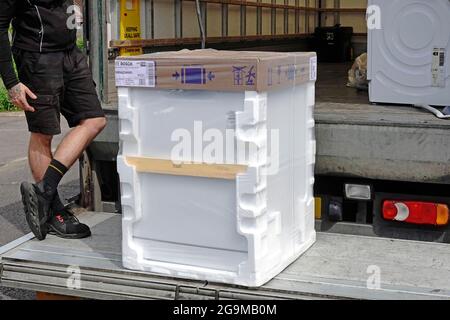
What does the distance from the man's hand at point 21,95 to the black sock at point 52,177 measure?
328 millimetres

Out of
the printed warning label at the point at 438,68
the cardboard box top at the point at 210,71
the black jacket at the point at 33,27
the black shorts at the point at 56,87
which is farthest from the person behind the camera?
the printed warning label at the point at 438,68

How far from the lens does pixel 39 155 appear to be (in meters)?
4.07

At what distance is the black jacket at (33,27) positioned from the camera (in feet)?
12.2

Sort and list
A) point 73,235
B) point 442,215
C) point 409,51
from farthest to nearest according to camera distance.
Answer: point 409,51
point 73,235
point 442,215

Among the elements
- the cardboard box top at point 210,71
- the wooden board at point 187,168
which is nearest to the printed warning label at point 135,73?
the cardboard box top at point 210,71

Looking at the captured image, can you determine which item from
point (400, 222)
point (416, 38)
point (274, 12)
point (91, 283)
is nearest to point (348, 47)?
point (274, 12)

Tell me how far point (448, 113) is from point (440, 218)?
54 centimetres

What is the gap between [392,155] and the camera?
3.51 m

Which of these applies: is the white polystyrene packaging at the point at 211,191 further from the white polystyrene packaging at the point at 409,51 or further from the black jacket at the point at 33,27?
the white polystyrene packaging at the point at 409,51

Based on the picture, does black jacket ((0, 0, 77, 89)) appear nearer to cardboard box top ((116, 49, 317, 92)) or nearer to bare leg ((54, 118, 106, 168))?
bare leg ((54, 118, 106, 168))

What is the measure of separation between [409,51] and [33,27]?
6.69 ft

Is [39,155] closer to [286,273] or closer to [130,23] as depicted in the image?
[130,23]

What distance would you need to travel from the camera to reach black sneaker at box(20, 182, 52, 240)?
381 cm

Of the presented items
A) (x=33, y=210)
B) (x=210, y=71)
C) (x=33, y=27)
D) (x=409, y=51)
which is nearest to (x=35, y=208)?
(x=33, y=210)
